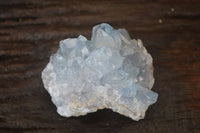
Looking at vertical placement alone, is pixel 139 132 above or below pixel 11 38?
below

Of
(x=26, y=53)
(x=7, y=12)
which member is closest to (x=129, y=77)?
(x=26, y=53)

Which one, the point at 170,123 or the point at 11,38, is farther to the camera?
the point at 11,38

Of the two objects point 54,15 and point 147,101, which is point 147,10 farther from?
point 147,101

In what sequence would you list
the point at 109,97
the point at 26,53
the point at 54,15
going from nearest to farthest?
1. the point at 109,97
2. the point at 26,53
3. the point at 54,15

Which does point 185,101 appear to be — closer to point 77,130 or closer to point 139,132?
point 139,132

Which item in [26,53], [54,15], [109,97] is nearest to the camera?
[109,97]

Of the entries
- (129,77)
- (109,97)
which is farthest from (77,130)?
(129,77)

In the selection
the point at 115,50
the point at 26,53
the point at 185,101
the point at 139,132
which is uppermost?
the point at 115,50
